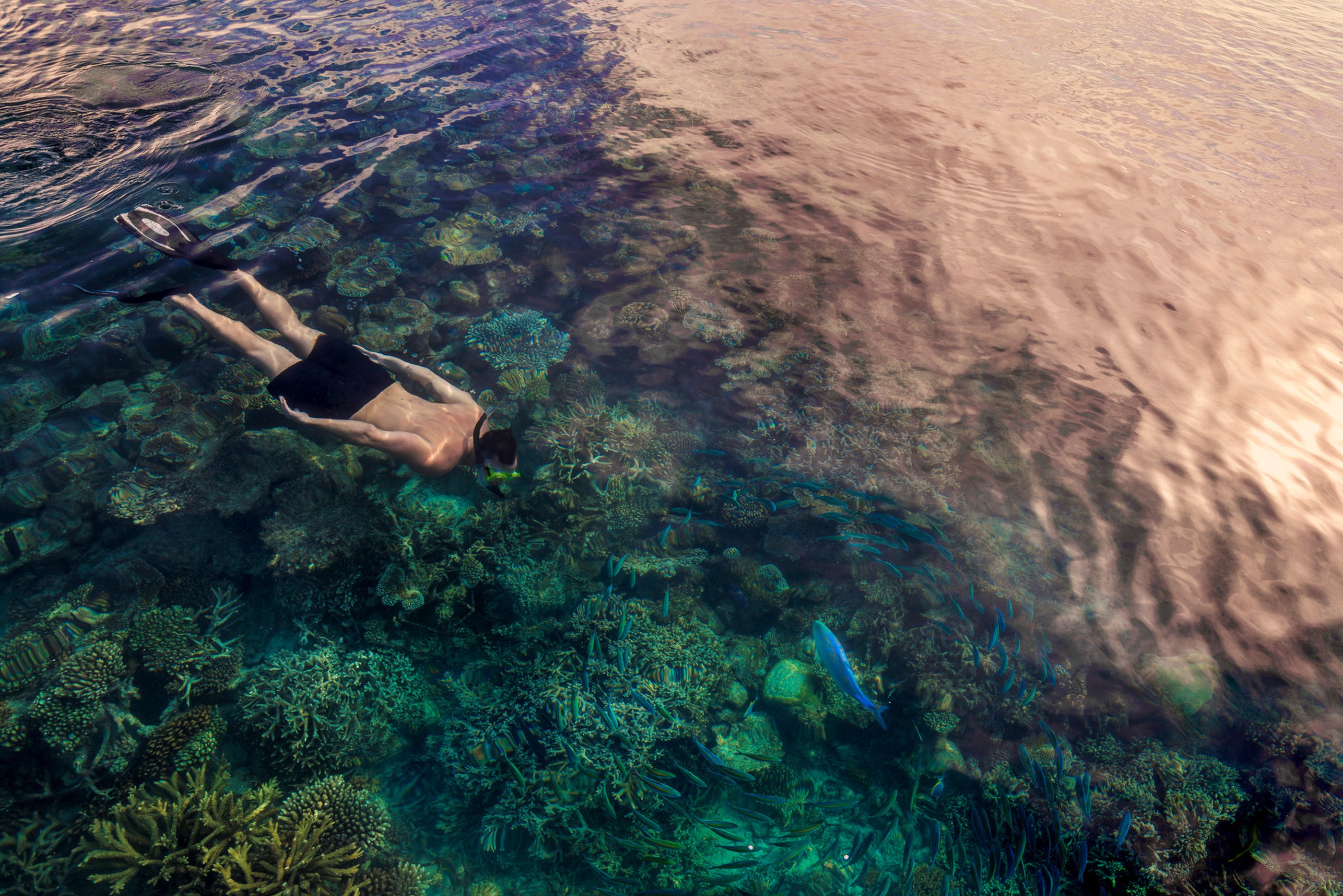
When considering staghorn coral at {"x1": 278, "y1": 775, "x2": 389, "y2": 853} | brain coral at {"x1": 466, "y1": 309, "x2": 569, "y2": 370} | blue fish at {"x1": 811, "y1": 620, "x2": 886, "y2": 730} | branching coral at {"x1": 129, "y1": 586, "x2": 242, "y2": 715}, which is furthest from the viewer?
brain coral at {"x1": 466, "y1": 309, "x2": 569, "y2": 370}

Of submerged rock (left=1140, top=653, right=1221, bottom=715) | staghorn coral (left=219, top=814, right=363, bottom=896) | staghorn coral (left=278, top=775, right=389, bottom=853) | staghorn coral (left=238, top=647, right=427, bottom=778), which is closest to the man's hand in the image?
staghorn coral (left=238, top=647, right=427, bottom=778)

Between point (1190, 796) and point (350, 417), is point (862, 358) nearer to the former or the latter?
point (1190, 796)

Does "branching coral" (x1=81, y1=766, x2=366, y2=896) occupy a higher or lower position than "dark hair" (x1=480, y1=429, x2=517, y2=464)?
lower

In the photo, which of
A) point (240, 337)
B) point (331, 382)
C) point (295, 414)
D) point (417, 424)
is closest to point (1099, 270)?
point (417, 424)

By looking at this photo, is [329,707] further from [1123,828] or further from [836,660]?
[1123,828]

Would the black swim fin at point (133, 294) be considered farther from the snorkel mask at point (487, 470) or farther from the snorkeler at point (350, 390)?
the snorkel mask at point (487, 470)

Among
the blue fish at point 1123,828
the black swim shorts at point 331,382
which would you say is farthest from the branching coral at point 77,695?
the blue fish at point 1123,828

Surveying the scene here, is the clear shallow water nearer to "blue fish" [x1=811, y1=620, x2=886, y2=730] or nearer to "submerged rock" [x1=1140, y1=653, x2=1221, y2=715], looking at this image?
"submerged rock" [x1=1140, y1=653, x2=1221, y2=715]

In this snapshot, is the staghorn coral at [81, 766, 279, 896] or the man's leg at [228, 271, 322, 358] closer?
the staghorn coral at [81, 766, 279, 896]
